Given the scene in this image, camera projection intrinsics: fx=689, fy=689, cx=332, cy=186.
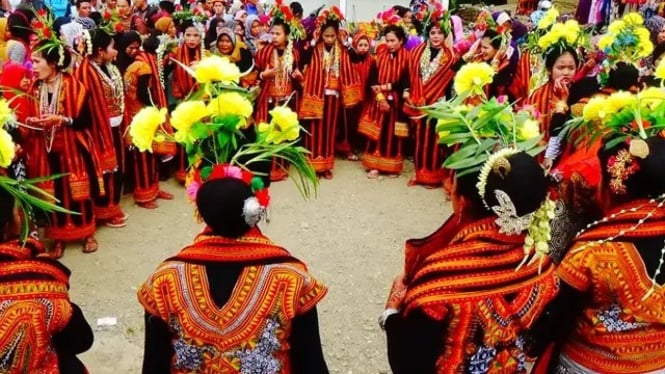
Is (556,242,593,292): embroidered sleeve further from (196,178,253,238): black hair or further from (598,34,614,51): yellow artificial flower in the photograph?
(598,34,614,51): yellow artificial flower

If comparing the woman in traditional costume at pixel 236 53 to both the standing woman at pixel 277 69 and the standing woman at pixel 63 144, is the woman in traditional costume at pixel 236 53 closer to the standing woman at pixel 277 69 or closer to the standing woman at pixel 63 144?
the standing woman at pixel 277 69

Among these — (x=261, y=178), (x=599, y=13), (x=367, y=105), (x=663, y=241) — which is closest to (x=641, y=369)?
(x=663, y=241)

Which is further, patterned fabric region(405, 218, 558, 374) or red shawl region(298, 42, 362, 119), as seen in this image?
red shawl region(298, 42, 362, 119)

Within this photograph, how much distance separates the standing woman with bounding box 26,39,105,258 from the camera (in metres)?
4.62

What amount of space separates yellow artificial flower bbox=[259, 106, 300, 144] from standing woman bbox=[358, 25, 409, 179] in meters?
4.26

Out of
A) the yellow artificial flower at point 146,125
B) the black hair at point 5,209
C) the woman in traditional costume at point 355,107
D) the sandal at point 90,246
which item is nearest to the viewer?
→ the black hair at point 5,209

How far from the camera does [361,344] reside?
13.6ft

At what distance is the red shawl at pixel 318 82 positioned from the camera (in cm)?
654

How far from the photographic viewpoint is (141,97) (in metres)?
5.86

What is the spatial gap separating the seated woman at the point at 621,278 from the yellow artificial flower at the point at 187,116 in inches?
52.0

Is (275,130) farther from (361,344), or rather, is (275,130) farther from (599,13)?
(599,13)

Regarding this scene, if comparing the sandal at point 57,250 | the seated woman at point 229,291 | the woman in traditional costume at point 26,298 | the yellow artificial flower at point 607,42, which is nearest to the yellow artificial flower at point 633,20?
the yellow artificial flower at point 607,42

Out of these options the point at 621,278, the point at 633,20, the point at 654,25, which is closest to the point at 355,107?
the point at 633,20

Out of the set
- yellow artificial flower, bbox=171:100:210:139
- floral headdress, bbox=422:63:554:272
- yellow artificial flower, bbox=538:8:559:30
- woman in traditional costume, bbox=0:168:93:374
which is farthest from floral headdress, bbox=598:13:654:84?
woman in traditional costume, bbox=0:168:93:374
